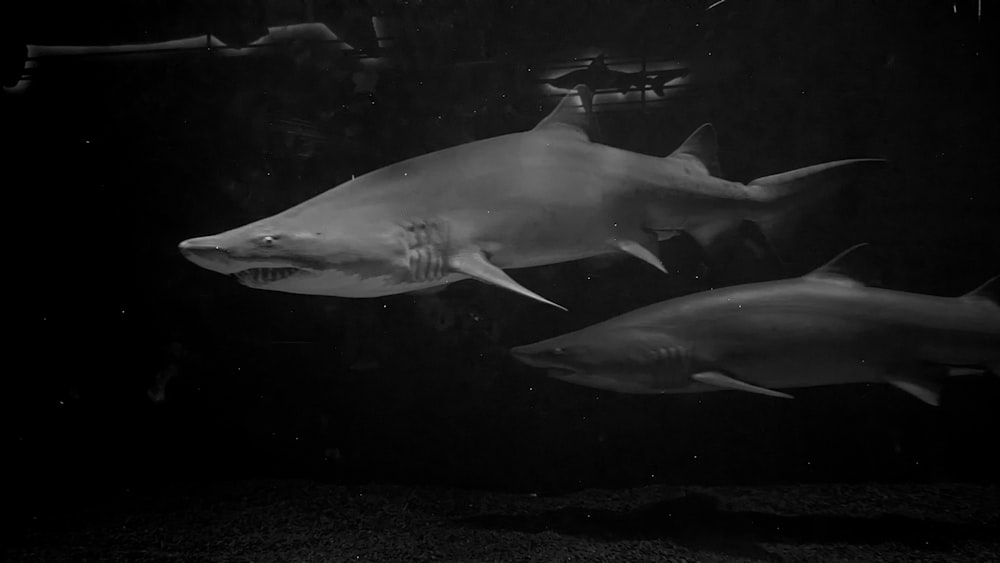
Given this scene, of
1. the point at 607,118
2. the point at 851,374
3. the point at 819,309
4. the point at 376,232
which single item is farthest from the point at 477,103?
the point at 851,374

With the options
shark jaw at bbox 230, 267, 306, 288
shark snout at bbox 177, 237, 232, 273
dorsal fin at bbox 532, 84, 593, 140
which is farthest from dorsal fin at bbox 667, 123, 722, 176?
shark snout at bbox 177, 237, 232, 273

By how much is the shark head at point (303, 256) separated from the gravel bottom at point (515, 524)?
1.12 metres

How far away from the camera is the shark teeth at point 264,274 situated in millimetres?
1738

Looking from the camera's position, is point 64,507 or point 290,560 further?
point 64,507

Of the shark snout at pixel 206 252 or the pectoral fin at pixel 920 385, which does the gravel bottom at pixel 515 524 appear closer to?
the pectoral fin at pixel 920 385

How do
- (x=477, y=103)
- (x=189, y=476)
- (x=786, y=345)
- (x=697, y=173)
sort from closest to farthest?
(x=786, y=345) → (x=697, y=173) → (x=477, y=103) → (x=189, y=476)

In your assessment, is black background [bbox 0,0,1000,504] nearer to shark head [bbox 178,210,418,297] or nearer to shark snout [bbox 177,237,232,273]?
shark head [bbox 178,210,418,297]

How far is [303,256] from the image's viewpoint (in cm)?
172

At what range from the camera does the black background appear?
9.07ft

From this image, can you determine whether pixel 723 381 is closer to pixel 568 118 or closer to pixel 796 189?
pixel 796 189

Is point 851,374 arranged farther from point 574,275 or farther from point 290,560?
point 290,560

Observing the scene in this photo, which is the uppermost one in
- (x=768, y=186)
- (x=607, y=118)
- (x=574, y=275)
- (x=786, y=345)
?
(x=607, y=118)

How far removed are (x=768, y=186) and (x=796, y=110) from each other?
0.72m

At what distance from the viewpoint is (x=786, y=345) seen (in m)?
2.30
